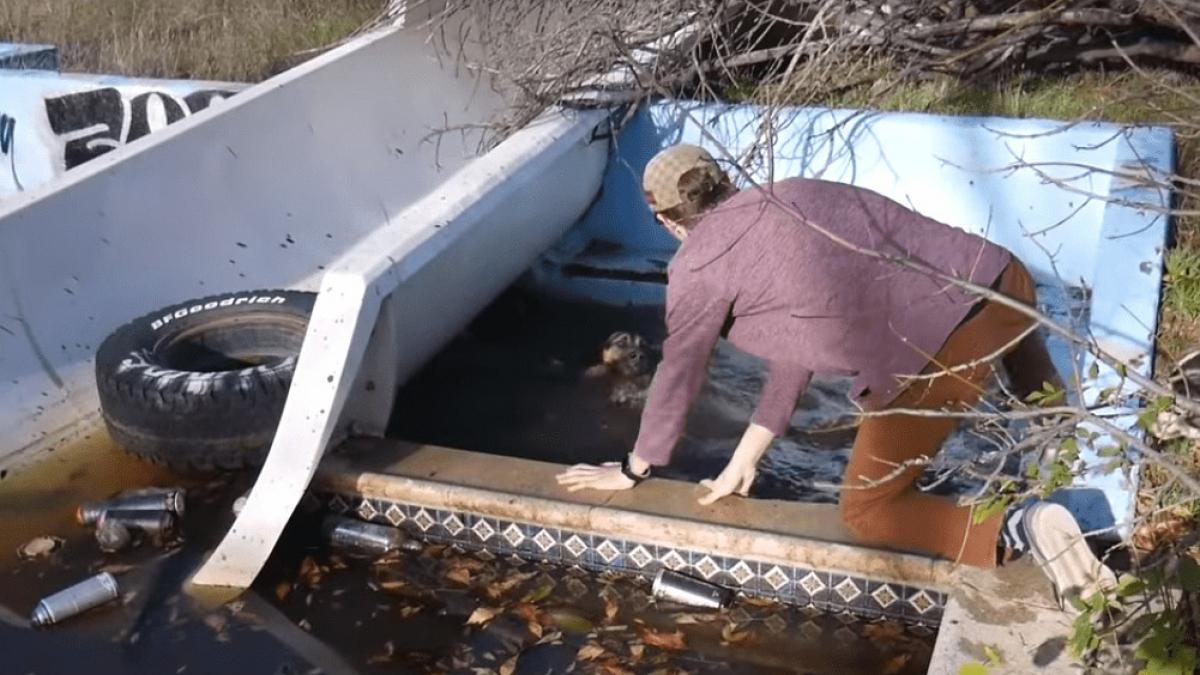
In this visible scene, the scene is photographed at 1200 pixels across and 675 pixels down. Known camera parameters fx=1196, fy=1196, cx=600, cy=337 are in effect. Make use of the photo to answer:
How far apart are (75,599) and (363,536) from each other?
0.91 metres

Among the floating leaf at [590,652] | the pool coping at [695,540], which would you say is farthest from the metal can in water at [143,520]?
the floating leaf at [590,652]

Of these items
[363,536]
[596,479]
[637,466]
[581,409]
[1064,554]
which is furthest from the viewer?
[581,409]

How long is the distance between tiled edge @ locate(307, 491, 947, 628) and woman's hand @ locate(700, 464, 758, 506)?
185 millimetres

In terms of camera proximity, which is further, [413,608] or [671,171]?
[413,608]

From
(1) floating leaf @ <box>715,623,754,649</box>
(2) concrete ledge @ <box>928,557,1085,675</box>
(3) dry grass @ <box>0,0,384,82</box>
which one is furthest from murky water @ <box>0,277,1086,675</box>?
(3) dry grass @ <box>0,0,384,82</box>

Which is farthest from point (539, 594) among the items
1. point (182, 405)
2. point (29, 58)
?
point (29, 58)

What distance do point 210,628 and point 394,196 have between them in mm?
3629

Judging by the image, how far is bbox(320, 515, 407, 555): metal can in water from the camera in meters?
4.07

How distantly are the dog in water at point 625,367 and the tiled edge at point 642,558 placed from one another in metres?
1.33

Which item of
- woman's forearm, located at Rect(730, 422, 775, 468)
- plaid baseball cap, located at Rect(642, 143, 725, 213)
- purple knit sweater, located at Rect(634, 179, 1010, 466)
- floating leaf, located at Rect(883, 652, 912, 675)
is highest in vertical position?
plaid baseball cap, located at Rect(642, 143, 725, 213)

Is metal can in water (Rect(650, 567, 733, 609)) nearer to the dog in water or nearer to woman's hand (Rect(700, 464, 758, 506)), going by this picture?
woman's hand (Rect(700, 464, 758, 506))

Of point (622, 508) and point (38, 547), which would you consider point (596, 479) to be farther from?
point (38, 547)

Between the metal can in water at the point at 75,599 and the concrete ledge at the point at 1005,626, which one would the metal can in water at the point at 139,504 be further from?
the concrete ledge at the point at 1005,626

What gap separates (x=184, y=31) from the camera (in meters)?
10.0
